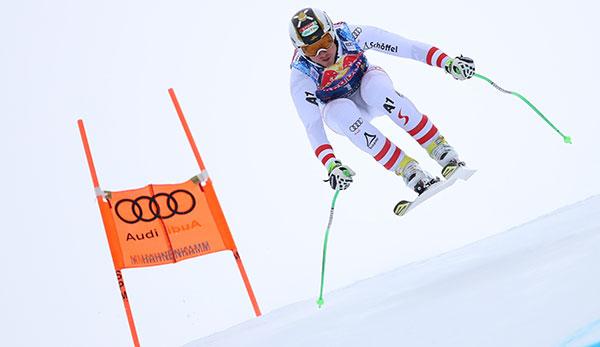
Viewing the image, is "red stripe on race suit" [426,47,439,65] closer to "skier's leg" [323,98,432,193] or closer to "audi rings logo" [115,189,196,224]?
"skier's leg" [323,98,432,193]

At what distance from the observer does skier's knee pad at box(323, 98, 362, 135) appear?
209 inches

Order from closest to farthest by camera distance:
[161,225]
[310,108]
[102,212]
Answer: [310,108], [102,212], [161,225]

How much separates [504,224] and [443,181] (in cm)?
569

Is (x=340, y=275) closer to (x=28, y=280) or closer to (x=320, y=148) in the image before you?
(x=28, y=280)

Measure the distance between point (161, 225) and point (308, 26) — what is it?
2.70 meters

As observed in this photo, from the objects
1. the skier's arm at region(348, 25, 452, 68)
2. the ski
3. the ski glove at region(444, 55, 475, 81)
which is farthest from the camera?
the skier's arm at region(348, 25, 452, 68)

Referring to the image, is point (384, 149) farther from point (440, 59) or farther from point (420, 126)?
point (440, 59)

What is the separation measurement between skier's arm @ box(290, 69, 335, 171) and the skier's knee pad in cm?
15

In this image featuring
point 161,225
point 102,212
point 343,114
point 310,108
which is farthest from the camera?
point 161,225

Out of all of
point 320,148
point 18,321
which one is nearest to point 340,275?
point 18,321

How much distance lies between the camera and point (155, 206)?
721cm

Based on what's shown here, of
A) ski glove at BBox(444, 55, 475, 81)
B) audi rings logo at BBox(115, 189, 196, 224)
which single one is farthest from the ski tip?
audi rings logo at BBox(115, 189, 196, 224)

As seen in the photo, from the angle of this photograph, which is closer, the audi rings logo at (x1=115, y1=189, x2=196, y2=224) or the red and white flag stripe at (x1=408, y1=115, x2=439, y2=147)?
the red and white flag stripe at (x1=408, y1=115, x2=439, y2=147)

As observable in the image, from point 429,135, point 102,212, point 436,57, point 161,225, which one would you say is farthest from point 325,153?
point 102,212
